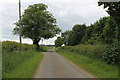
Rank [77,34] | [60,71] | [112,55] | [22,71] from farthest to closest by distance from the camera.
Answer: [77,34] < [112,55] < [60,71] < [22,71]

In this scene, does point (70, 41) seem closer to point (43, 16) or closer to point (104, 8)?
point (43, 16)

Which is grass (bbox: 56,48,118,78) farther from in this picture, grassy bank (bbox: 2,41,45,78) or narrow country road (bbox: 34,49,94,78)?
grassy bank (bbox: 2,41,45,78)

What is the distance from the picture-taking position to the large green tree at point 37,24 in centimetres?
7750

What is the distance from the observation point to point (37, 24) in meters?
77.6

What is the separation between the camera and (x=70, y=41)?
10138 cm

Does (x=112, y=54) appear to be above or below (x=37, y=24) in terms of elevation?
below

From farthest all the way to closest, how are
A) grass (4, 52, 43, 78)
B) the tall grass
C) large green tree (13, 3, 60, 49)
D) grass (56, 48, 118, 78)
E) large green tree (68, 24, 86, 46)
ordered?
large green tree (68, 24, 86, 46) < large green tree (13, 3, 60, 49) < the tall grass < grass (56, 48, 118, 78) < grass (4, 52, 43, 78)

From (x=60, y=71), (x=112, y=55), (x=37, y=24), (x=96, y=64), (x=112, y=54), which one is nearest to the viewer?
(x=60, y=71)

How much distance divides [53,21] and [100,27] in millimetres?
18169

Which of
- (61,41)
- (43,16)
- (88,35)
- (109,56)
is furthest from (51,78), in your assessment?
(61,41)

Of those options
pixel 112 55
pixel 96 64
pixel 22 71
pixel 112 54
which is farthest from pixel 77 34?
pixel 22 71

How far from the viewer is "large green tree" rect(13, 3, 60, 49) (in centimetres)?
7750

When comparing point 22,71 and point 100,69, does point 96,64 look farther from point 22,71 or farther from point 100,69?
point 22,71

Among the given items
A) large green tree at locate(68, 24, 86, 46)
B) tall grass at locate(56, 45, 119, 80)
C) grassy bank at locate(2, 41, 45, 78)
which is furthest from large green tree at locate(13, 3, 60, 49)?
tall grass at locate(56, 45, 119, 80)
